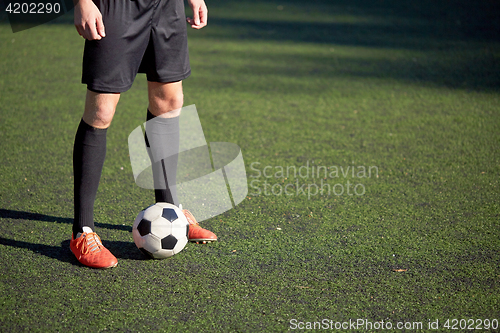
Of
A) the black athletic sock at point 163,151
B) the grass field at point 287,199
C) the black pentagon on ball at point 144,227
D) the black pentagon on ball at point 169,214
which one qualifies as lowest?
the grass field at point 287,199

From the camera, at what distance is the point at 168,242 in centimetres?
202

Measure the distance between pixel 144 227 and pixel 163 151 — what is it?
0.37 meters

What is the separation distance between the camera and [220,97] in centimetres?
432

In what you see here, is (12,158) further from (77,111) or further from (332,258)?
(332,258)

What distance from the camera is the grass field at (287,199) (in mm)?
1775

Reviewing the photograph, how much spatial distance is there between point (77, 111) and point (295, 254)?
2455mm

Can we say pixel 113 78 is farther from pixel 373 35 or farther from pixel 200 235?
pixel 373 35

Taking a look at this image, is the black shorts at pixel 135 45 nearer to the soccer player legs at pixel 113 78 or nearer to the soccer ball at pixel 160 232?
the soccer player legs at pixel 113 78

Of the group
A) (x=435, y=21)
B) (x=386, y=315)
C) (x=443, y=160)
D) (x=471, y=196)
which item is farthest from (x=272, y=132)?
(x=435, y=21)

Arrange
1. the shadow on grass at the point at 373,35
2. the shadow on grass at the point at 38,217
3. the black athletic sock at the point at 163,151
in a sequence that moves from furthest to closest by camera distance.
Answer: the shadow on grass at the point at 373,35
the shadow on grass at the point at 38,217
the black athletic sock at the point at 163,151

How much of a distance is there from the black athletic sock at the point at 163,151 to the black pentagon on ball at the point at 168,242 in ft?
0.87

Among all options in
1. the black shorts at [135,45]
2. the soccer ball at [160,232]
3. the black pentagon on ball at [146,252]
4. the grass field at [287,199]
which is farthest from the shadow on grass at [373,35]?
the black pentagon on ball at [146,252]

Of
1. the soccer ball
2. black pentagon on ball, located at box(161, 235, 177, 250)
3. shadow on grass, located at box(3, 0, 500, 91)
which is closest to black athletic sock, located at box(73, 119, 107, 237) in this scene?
the soccer ball

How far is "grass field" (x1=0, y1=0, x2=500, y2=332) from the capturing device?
178cm
